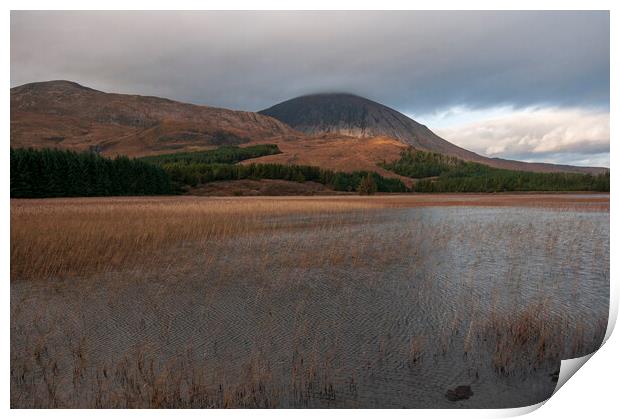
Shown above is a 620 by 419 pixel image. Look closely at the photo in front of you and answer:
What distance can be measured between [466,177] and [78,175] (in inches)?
3798

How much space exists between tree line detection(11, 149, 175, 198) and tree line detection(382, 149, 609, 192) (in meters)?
49.0

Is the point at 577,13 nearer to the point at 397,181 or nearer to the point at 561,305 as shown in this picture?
the point at 561,305

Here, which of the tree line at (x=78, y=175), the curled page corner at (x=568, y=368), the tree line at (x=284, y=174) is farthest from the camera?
the tree line at (x=284, y=174)

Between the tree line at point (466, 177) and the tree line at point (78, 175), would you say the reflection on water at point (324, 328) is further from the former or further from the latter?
the tree line at point (466, 177)

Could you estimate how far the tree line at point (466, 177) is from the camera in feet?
190

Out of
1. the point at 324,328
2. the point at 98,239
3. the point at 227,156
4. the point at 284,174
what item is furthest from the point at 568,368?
the point at 227,156

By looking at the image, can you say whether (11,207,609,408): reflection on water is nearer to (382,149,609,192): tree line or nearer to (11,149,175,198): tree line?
(11,149,175,198): tree line

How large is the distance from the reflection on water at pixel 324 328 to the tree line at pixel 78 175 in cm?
2031

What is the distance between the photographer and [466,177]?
10662cm

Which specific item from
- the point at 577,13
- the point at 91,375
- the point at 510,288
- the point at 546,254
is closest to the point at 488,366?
the point at 510,288

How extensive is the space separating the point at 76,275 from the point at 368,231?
12212 millimetres

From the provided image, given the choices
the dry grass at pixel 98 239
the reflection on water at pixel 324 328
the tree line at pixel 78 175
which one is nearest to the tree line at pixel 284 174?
the tree line at pixel 78 175

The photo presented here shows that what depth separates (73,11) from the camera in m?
7.84

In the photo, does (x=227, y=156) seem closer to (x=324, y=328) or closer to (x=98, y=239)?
(x=98, y=239)
